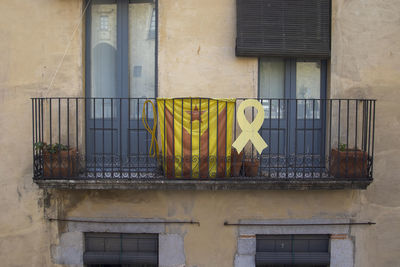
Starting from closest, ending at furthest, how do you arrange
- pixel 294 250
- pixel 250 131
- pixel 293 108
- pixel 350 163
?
1. pixel 250 131
2. pixel 350 163
3. pixel 294 250
4. pixel 293 108

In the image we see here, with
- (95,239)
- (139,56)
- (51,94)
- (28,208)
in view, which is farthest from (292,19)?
(28,208)

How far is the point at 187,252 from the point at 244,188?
1.44m

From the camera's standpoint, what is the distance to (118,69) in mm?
6418

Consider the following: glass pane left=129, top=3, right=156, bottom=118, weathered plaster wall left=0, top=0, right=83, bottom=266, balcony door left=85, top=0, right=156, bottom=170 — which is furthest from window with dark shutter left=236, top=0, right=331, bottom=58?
weathered plaster wall left=0, top=0, right=83, bottom=266

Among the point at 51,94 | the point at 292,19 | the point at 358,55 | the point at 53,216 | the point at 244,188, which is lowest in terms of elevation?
the point at 53,216

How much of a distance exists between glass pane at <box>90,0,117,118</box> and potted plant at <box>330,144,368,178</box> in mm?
3683

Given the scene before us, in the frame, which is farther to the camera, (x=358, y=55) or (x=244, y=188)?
(x=358, y=55)

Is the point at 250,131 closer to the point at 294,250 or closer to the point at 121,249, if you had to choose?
the point at 294,250

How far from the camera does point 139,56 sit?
21.2ft

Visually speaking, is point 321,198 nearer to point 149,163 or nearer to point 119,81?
point 149,163

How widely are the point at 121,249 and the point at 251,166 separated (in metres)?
2.50

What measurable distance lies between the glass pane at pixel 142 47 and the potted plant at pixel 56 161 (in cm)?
128

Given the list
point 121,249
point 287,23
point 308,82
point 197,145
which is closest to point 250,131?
point 197,145

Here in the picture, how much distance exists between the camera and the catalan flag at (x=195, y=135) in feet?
18.5
